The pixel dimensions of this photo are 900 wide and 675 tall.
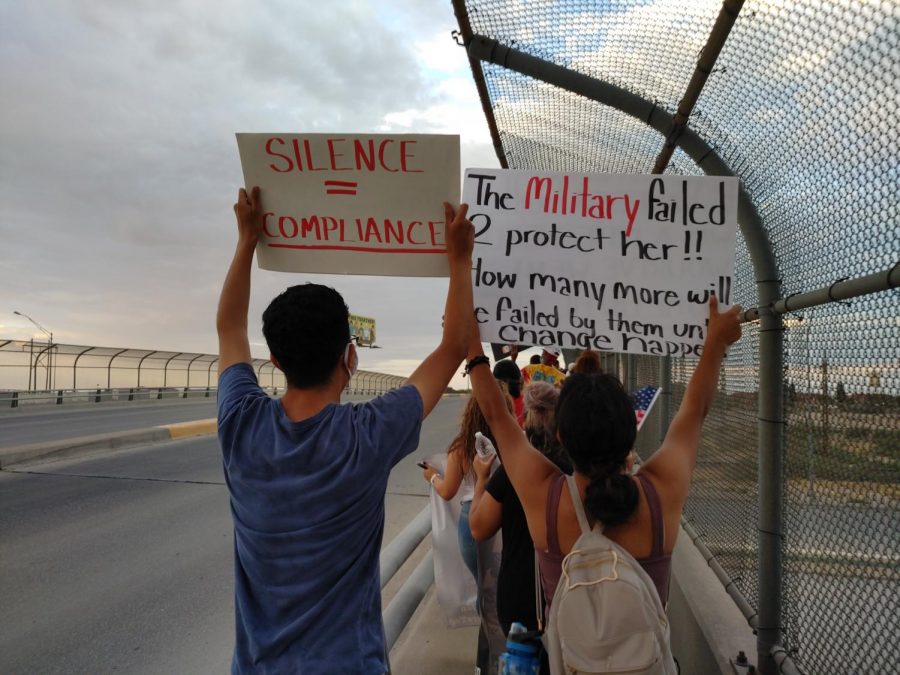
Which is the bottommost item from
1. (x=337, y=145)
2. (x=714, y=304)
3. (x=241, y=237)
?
(x=714, y=304)

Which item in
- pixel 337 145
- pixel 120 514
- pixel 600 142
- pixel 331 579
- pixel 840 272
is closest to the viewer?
pixel 331 579

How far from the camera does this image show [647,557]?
187 centimetres

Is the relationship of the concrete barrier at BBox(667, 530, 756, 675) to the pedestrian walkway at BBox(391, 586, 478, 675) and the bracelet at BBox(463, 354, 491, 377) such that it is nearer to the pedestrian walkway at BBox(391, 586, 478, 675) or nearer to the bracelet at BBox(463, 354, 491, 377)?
the pedestrian walkway at BBox(391, 586, 478, 675)

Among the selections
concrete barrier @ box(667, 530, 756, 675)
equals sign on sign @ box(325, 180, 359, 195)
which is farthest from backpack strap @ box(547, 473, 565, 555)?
concrete barrier @ box(667, 530, 756, 675)

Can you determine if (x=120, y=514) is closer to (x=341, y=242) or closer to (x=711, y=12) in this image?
(x=341, y=242)

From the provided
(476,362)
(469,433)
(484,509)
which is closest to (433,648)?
(469,433)

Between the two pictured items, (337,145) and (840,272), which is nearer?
(840,272)

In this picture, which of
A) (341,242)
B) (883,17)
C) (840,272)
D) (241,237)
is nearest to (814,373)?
(840,272)

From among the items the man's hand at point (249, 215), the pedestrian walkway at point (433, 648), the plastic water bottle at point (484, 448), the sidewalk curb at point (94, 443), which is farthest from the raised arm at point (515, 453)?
the sidewalk curb at point (94, 443)

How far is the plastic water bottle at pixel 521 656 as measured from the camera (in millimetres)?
2135

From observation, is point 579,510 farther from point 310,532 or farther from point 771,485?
point 771,485

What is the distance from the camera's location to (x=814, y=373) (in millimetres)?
2479

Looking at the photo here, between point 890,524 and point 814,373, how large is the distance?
25.8 inches

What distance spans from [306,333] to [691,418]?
4.00 ft
